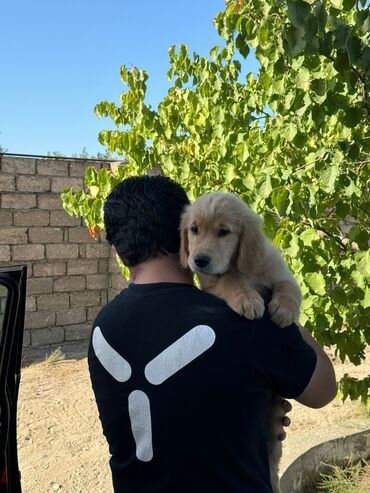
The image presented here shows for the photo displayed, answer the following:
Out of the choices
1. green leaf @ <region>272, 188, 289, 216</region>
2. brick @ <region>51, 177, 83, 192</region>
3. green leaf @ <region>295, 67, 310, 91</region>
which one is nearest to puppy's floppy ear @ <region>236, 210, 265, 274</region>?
green leaf @ <region>272, 188, 289, 216</region>

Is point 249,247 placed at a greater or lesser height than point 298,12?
lesser

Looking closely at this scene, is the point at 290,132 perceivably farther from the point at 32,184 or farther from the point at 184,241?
the point at 32,184

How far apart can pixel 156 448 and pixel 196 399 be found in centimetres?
21

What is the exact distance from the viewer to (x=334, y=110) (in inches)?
87.0

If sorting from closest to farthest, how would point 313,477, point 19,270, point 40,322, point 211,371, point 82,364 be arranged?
1. point 211,371
2. point 19,270
3. point 313,477
4. point 82,364
5. point 40,322

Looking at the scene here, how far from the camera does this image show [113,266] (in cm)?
832

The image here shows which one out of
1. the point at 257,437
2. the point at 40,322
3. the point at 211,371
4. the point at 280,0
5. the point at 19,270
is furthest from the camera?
the point at 40,322

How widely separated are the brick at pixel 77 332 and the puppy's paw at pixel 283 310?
273 inches

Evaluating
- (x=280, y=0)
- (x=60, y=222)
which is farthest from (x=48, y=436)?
(x=280, y=0)

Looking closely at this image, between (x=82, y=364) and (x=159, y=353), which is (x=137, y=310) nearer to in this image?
(x=159, y=353)

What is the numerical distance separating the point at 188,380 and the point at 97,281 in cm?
725

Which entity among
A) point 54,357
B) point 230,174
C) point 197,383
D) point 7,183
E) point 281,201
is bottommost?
point 54,357

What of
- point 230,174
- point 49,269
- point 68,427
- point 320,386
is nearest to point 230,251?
point 320,386

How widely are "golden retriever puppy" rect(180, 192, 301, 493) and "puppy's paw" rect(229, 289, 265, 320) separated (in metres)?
0.18
